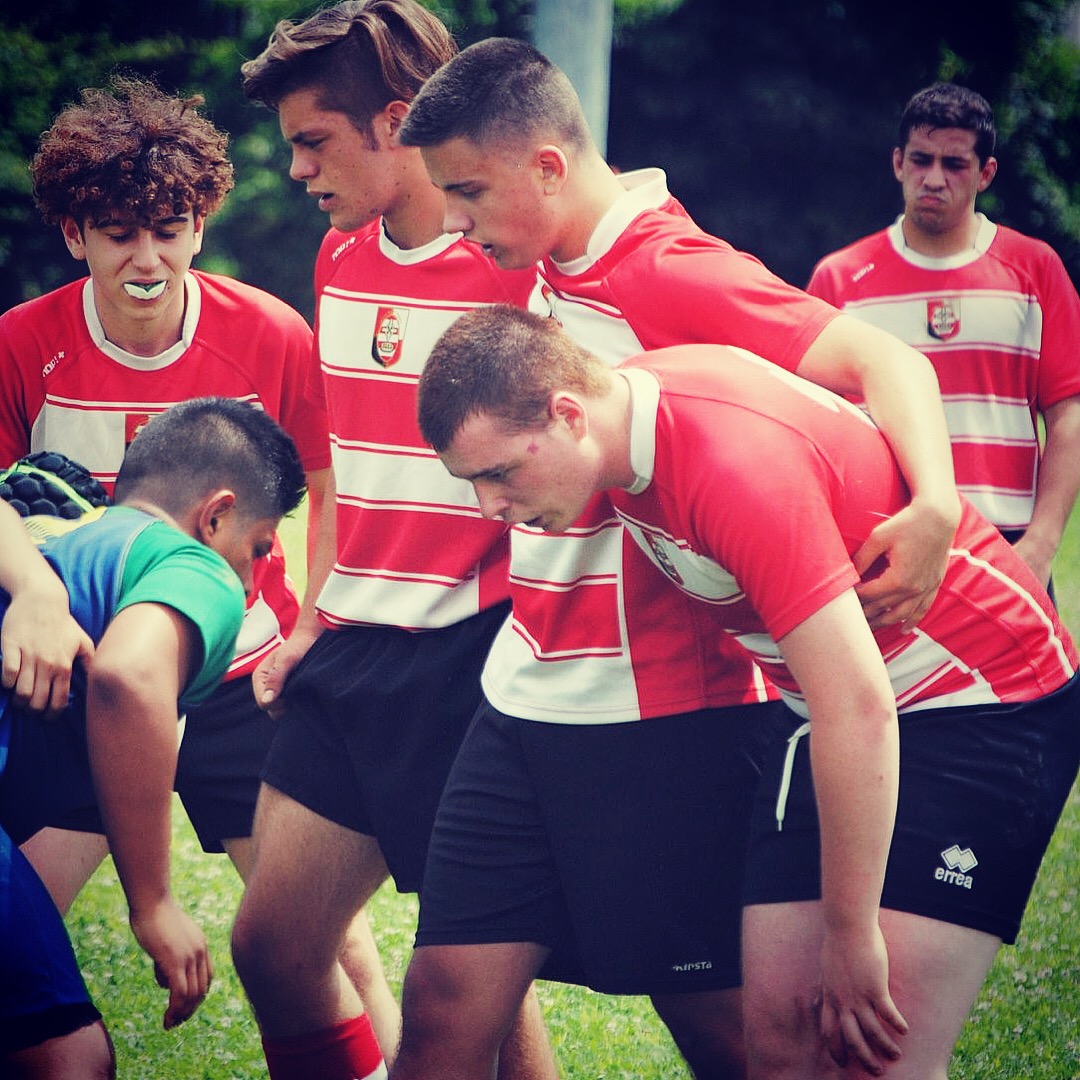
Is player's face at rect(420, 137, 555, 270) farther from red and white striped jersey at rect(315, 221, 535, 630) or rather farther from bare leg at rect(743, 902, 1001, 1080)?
bare leg at rect(743, 902, 1001, 1080)

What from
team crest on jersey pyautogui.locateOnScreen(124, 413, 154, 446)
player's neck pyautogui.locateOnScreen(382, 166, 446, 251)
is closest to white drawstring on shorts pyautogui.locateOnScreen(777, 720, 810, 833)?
player's neck pyautogui.locateOnScreen(382, 166, 446, 251)

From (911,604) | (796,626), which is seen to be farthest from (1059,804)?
(796,626)

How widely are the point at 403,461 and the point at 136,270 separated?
0.95 meters

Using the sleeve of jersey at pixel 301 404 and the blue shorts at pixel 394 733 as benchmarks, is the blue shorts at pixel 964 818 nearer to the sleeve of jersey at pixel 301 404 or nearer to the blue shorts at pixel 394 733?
the blue shorts at pixel 394 733

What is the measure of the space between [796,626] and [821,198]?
17.7 m

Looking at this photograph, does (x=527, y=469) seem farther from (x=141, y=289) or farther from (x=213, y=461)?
(x=141, y=289)

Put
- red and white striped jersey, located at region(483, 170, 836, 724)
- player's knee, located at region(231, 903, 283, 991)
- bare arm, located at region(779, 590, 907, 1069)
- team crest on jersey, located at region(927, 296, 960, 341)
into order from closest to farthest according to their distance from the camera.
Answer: bare arm, located at region(779, 590, 907, 1069)
red and white striped jersey, located at region(483, 170, 836, 724)
player's knee, located at region(231, 903, 283, 991)
team crest on jersey, located at region(927, 296, 960, 341)

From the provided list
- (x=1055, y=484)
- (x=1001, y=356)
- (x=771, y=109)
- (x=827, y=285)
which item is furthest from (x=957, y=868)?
(x=771, y=109)

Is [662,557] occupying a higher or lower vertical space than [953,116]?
lower

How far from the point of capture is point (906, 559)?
2445 millimetres

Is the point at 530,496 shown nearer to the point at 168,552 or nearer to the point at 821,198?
the point at 168,552

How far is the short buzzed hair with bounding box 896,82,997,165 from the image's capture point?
535 cm

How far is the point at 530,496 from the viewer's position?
258 cm

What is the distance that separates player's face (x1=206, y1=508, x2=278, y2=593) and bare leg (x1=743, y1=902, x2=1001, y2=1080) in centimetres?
124
